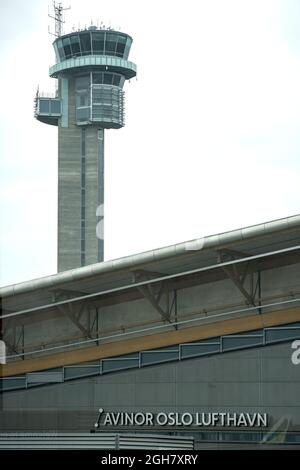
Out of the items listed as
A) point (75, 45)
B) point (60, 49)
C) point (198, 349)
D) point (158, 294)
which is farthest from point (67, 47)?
point (198, 349)

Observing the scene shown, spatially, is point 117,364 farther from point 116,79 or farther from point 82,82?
point 116,79

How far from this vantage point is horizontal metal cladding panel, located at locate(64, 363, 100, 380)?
97.5 ft

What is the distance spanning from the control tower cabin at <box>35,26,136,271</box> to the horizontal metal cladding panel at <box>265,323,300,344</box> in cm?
11700

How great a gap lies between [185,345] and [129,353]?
8.14ft

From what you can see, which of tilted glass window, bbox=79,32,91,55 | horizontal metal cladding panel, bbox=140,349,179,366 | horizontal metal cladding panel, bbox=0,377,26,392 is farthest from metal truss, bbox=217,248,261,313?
tilted glass window, bbox=79,32,91,55

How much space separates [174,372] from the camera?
28.0m

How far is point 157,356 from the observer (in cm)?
2855

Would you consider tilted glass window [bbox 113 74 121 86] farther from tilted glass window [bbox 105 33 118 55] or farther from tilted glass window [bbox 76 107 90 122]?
tilted glass window [bbox 76 107 90 122]

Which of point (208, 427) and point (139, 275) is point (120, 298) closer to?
point (139, 275)

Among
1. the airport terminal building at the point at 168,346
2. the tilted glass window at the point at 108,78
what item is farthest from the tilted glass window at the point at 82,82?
the airport terminal building at the point at 168,346

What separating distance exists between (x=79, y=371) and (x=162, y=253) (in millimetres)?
5915
